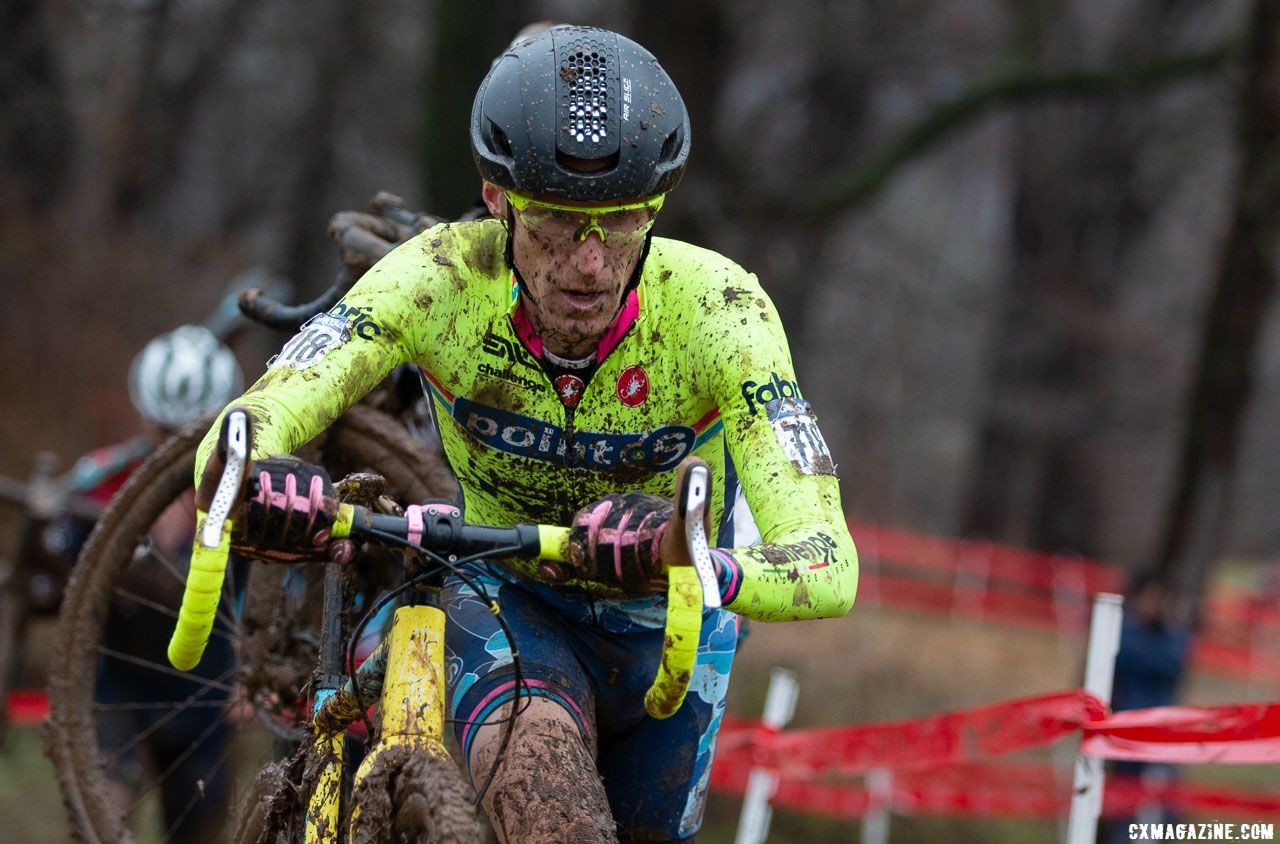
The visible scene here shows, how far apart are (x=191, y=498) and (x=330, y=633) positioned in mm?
2265

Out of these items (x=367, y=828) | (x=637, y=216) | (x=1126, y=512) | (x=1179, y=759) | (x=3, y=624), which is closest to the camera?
(x=367, y=828)

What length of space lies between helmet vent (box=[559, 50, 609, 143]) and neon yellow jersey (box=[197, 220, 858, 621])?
46 cm

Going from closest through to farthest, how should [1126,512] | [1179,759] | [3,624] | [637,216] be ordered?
[637,216], [1179,759], [3,624], [1126,512]

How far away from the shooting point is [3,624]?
756 cm

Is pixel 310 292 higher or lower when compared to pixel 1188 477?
higher

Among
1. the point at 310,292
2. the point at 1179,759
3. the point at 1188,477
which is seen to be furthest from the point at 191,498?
the point at 310,292

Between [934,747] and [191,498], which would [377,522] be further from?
[934,747]

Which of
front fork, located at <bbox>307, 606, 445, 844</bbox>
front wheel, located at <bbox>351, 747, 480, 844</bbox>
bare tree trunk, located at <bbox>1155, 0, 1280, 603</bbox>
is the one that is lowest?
front wheel, located at <bbox>351, 747, 480, 844</bbox>

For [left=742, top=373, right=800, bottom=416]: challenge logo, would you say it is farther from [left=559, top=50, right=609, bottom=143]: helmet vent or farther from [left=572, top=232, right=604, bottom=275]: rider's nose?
[left=559, top=50, right=609, bottom=143]: helmet vent

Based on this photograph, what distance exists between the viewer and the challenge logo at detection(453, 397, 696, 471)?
3.64m

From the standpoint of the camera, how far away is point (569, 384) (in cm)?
361

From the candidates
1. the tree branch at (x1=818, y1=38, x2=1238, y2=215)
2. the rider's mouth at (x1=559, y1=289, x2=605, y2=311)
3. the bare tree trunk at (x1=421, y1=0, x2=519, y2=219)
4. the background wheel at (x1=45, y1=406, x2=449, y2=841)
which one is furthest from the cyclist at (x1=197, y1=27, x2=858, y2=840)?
the tree branch at (x1=818, y1=38, x2=1238, y2=215)

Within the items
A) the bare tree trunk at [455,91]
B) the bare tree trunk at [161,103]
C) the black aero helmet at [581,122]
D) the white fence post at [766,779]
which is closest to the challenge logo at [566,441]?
the black aero helmet at [581,122]

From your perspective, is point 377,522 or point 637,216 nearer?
point 377,522
